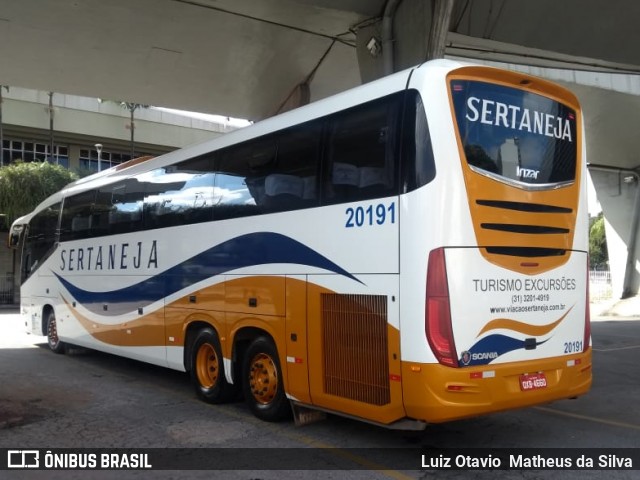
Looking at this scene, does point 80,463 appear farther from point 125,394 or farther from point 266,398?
point 125,394

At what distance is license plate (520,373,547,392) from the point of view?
564 cm

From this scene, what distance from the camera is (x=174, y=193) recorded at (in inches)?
364

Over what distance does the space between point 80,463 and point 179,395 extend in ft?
10.2

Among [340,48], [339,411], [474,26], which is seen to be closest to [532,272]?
[339,411]

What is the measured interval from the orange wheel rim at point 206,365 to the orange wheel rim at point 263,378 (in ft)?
3.41

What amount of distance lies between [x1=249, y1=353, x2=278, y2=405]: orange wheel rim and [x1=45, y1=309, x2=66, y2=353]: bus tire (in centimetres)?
739

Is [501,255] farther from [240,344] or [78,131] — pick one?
[78,131]

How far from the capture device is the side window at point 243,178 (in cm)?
741

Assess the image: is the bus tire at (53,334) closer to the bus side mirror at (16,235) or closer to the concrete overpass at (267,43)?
Result: the bus side mirror at (16,235)

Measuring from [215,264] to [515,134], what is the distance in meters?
4.19

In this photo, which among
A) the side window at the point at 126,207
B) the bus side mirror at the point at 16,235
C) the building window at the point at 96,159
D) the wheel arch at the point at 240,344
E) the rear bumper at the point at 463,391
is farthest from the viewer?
the building window at the point at 96,159

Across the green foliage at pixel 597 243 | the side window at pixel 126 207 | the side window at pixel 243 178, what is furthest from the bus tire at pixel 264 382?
the green foliage at pixel 597 243

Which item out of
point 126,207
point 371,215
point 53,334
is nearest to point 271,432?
point 371,215

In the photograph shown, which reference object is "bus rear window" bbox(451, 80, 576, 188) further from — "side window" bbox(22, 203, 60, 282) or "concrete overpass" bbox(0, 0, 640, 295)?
"side window" bbox(22, 203, 60, 282)
